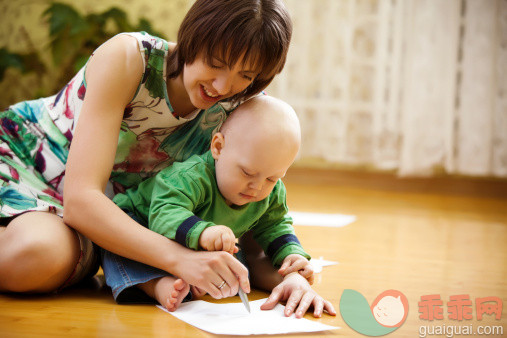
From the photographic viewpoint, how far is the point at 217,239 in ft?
3.53

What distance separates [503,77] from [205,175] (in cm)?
304

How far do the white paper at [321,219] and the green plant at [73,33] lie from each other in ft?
5.56

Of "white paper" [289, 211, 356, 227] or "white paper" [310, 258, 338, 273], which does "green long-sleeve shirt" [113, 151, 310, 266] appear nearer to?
"white paper" [310, 258, 338, 273]

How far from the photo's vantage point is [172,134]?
1416 millimetres

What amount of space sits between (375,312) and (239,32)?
66 cm

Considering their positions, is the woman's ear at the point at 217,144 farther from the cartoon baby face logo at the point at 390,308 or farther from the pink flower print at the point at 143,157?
the cartoon baby face logo at the point at 390,308

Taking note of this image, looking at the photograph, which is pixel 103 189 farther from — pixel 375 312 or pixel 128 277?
pixel 375 312

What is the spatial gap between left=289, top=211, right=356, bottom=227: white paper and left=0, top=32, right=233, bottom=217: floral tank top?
103 cm

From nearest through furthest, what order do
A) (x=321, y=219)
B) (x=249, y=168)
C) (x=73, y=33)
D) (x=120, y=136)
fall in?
(x=249, y=168) → (x=120, y=136) → (x=321, y=219) → (x=73, y=33)

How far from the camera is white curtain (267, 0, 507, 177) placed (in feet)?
11.9

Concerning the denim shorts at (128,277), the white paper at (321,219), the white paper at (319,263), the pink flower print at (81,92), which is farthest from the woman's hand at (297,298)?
the white paper at (321,219)

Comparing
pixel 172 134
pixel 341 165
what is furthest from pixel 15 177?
pixel 341 165

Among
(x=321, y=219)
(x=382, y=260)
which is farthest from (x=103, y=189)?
(x=321, y=219)

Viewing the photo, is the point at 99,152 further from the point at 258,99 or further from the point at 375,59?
the point at 375,59
